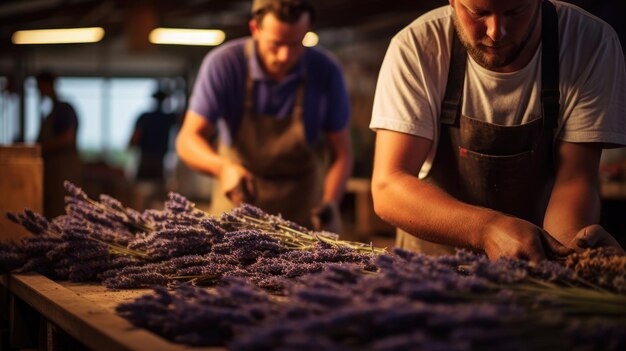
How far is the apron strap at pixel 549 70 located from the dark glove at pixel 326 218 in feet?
5.22

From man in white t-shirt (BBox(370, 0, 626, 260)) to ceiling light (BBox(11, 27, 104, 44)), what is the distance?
352 inches

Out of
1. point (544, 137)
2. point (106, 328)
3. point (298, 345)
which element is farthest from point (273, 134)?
point (298, 345)

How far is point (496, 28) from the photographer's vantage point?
7.29 ft

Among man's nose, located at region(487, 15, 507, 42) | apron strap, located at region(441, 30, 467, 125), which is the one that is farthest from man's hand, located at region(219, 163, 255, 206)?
man's nose, located at region(487, 15, 507, 42)

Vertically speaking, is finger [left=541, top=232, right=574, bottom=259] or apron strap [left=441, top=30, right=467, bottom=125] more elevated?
apron strap [left=441, top=30, right=467, bottom=125]

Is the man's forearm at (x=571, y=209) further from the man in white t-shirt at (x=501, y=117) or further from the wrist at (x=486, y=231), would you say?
the wrist at (x=486, y=231)

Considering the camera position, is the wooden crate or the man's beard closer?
the man's beard

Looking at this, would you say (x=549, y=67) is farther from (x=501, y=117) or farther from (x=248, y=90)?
(x=248, y=90)

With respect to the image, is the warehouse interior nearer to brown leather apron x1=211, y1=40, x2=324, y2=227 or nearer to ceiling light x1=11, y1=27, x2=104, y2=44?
brown leather apron x1=211, y1=40, x2=324, y2=227

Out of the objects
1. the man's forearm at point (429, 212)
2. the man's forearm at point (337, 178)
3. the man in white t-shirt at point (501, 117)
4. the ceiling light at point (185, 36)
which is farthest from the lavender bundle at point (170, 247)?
the ceiling light at point (185, 36)

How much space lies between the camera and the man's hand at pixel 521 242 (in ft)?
6.02

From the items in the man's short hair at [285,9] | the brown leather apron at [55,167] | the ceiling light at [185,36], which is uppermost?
the man's short hair at [285,9]

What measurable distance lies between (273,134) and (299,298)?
299 cm

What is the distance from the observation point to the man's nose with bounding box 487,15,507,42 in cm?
220
